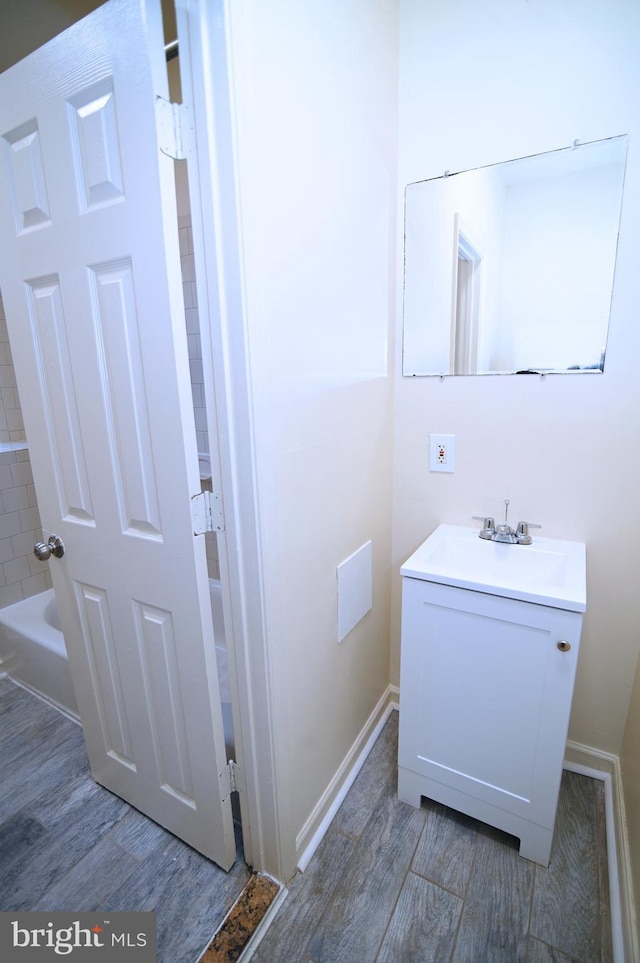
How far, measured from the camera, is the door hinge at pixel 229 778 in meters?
1.14

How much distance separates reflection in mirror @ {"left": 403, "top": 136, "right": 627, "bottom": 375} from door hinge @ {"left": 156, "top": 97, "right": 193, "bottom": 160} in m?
0.90

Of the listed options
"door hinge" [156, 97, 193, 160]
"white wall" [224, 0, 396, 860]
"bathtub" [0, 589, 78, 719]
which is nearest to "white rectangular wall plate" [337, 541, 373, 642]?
"white wall" [224, 0, 396, 860]

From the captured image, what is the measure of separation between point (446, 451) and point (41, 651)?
6.28 ft

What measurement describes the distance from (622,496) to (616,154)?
3.22 feet

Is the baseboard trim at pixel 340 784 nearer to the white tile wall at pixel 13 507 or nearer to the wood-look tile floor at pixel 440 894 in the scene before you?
the wood-look tile floor at pixel 440 894

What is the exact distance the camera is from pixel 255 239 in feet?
2.81

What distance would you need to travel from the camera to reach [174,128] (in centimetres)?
82

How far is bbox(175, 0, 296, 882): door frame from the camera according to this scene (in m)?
0.79

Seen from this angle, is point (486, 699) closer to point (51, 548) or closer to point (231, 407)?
point (231, 407)

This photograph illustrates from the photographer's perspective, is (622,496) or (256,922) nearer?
(256,922)

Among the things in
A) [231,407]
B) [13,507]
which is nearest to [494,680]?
[231,407]

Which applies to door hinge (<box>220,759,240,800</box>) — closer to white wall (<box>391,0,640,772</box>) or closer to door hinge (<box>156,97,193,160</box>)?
white wall (<box>391,0,640,772</box>)

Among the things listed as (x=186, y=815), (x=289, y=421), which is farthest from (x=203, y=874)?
(x=289, y=421)

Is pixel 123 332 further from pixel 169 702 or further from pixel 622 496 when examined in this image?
pixel 622 496
